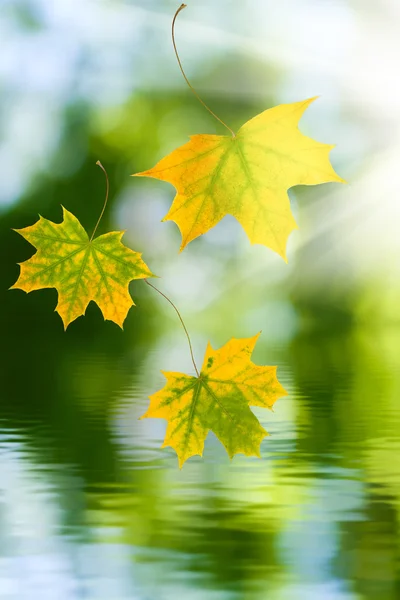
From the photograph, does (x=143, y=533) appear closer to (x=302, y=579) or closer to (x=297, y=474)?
(x=302, y=579)

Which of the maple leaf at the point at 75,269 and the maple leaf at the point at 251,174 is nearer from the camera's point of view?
the maple leaf at the point at 251,174

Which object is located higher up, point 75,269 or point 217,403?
point 75,269

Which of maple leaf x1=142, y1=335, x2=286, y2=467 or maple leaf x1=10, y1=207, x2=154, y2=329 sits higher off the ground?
maple leaf x1=10, y1=207, x2=154, y2=329

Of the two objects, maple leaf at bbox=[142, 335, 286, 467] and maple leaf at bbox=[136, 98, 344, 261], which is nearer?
maple leaf at bbox=[136, 98, 344, 261]

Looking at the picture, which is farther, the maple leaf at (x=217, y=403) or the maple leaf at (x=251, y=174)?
the maple leaf at (x=217, y=403)

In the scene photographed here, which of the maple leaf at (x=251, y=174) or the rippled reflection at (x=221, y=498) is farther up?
the maple leaf at (x=251, y=174)
